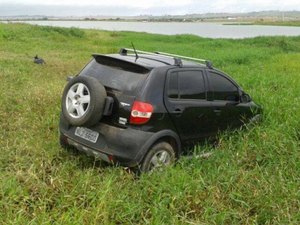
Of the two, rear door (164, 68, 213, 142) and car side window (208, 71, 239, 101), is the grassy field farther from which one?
car side window (208, 71, 239, 101)

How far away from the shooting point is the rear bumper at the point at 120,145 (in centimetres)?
415

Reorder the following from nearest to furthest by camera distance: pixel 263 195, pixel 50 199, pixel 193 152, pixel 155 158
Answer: pixel 50 199, pixel 263 195, pixel 155 158, pixel 193 152

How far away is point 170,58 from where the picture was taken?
5.21m

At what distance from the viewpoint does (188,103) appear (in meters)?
4.79

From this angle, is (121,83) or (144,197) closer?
(144,197)

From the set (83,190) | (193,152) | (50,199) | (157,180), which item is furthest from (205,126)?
(50,199)

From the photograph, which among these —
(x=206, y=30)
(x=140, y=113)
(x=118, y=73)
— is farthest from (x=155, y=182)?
(x=206, y=30)

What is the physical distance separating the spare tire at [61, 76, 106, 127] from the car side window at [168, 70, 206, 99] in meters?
0.92

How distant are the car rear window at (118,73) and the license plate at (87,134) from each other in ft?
1.96

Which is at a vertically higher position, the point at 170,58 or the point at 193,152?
the point at 170,58

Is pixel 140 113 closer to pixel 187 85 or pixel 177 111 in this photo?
pixel 177 111

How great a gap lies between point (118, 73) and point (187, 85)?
3.21 ft

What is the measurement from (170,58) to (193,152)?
4.52 feet

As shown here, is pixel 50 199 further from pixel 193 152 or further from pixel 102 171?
pixel 193 152
